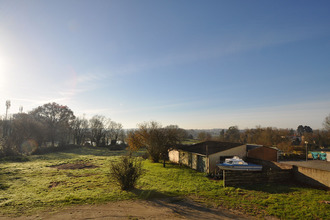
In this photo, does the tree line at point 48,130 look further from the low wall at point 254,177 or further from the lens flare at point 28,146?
the low wall at point 254,177

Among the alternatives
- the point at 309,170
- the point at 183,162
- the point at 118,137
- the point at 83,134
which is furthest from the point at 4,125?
the point at 309,170

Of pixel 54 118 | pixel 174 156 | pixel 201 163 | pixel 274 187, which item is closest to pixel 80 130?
pixel 54 118

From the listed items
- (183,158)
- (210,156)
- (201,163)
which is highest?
(210,156)

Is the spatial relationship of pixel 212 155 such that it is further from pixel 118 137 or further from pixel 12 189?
pixel 118 137

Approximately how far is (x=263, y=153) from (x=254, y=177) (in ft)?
43.0

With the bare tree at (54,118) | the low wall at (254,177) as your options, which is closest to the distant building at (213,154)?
the low wall at (254,177)

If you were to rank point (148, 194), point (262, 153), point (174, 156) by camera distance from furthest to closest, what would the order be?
1. point (174, 156)
2. point (262, 153)
3. point (148, 194)

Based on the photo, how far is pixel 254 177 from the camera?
16.1m

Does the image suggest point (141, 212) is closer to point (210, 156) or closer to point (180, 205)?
point (180, 205)

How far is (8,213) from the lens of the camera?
33.7 feet

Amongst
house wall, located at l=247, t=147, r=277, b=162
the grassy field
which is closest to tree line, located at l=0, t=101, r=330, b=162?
house wall, located at l=247, t=147, r=277, b=162

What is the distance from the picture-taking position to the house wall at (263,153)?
2645cm

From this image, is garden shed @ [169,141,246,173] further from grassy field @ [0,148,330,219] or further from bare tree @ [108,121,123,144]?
bare tree @ [108,121,123,144]

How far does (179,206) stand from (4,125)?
60.6m
